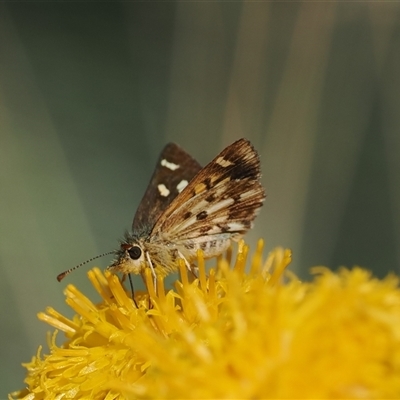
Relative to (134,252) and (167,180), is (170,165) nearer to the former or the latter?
(167,180)

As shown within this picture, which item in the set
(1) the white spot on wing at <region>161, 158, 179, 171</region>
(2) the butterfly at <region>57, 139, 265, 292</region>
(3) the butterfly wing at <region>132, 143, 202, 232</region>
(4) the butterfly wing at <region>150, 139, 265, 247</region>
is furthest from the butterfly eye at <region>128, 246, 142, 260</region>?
(1) the white spot on wing at <region>161, 158, 179, 171</region>

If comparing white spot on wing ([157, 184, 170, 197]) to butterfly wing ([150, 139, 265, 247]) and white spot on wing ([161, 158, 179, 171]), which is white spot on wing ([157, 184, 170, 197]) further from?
butterfly wing ([150, 139, 265, 247])

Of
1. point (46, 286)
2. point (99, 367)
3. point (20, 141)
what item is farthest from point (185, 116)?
point (99, 367)

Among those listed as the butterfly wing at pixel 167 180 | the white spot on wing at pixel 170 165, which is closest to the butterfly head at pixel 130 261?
the butterfly wing at pixel 167 180

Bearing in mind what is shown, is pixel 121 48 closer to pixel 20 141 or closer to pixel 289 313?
pixel 20 141

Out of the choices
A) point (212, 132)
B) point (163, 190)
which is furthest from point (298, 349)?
point (212, 132)

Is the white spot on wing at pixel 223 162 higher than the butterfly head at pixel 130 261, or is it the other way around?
the white spot on wing at pixel 223 162

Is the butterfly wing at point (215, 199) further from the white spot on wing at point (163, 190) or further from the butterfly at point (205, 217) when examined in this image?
the white spot on wing at point (163, 190)
